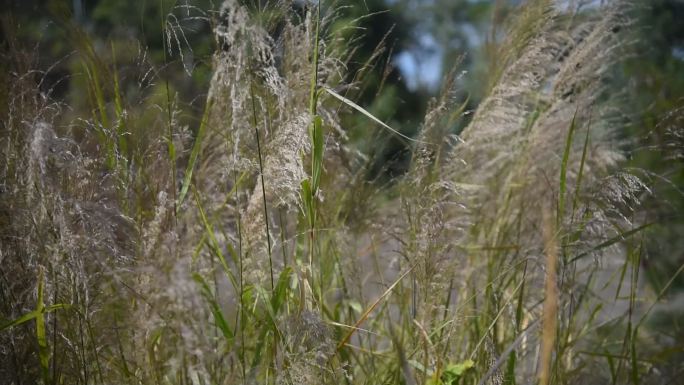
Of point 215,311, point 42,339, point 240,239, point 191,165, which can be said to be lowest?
point 42,339

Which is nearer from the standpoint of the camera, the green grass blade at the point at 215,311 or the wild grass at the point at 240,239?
the wild grass at the point at 240,239

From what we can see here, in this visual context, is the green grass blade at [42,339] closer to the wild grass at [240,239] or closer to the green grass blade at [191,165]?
the wild grass at [240,239]

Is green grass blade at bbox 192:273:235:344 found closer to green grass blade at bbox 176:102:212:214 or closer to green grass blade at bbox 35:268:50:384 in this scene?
green grass blade at bbox 176:102:212:214

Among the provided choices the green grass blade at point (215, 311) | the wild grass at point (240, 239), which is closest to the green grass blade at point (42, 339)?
the wild grass at point (240, 239)

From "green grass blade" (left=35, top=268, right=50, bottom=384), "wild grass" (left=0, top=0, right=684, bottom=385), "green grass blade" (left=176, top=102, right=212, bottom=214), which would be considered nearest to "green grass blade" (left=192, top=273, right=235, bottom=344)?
"wild grass" (left=0, top=0, right=684, bottom=385)

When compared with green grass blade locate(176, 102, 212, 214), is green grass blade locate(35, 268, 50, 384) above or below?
below

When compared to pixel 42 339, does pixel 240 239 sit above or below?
above

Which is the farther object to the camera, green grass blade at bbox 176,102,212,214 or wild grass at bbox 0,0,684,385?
green grass blade at bbox 176,102,212,214

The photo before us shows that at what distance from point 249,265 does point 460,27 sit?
19.1m

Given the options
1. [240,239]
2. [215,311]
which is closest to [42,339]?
[215,311]

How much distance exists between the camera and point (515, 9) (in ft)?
9.65

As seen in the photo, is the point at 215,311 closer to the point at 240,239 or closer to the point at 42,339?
the point at 240,239

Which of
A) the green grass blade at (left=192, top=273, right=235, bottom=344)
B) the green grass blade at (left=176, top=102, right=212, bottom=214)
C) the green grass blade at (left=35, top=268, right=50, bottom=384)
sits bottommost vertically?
the green grass blade at (left=35, top=268, right=50, bottom=384)

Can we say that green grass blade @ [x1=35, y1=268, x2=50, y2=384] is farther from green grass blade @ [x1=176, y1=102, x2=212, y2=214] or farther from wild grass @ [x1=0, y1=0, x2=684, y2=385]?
green grass blade @ [x1=176, y1=102, x2=212, y2=214]
